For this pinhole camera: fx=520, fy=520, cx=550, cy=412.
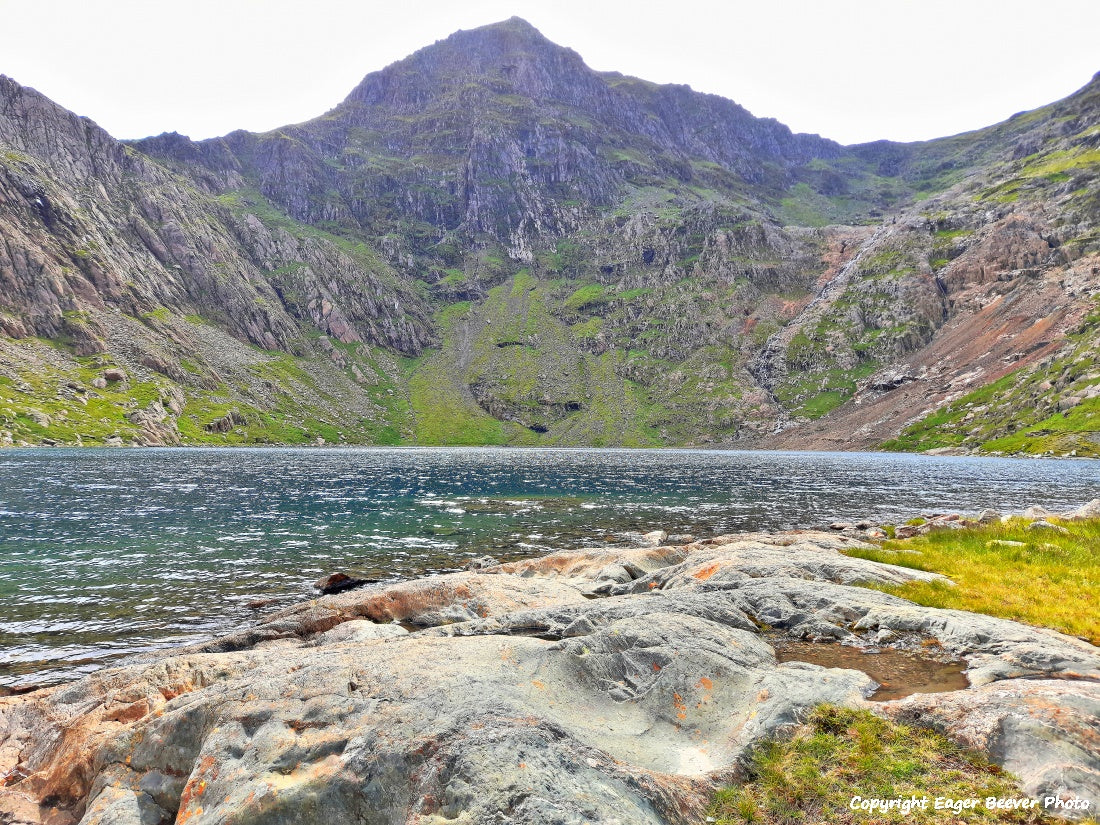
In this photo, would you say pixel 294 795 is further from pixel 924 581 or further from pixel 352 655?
pixel 924 581

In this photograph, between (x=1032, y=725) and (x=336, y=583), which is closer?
(x=1032, y=725)

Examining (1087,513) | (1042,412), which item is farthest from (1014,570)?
(1042,412)

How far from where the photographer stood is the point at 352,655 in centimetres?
1319

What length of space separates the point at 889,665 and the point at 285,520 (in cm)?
5260

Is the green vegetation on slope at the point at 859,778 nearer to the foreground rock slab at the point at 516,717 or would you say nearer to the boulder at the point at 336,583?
the foreground rock slab at the point at 516,717

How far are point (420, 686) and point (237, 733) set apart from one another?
3572mm

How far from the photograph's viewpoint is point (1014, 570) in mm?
21547

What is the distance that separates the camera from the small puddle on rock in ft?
38.6

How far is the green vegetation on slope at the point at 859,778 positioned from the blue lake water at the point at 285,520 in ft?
79.9

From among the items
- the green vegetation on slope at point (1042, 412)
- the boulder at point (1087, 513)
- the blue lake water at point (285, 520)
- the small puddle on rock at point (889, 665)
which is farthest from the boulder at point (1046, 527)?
the green vegetation on slope at point (1042, 412)

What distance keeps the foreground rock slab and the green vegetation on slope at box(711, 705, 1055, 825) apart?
403mm

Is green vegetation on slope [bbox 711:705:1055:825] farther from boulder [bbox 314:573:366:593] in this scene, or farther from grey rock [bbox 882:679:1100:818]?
boulder [bbox 314:573:366:593]

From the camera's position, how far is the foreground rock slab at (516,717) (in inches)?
317

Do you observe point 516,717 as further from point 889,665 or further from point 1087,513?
point 1087,513
